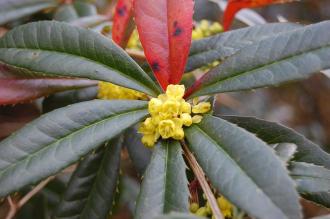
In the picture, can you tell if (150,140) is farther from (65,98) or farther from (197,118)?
(65,98)

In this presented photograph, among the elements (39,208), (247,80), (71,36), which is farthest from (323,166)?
(39,208)

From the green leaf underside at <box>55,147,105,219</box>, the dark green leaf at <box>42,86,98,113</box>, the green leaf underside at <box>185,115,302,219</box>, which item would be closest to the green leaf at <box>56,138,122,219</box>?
the green leaf underside at <box>55,147,105,219</box>

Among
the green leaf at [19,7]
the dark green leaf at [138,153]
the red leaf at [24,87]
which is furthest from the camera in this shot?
the green leaf at [19,7]

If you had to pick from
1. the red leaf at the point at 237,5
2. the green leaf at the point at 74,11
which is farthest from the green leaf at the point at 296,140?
the green leaf at the point at 74,11

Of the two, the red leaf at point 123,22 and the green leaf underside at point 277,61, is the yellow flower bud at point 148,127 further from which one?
the red leaf at point 123,22

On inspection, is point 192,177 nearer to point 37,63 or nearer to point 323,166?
point 323,166

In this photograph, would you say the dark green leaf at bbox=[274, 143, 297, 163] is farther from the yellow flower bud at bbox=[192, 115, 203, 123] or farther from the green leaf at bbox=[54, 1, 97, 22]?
the green leaf at bbox=[54, 1, 97, 22]

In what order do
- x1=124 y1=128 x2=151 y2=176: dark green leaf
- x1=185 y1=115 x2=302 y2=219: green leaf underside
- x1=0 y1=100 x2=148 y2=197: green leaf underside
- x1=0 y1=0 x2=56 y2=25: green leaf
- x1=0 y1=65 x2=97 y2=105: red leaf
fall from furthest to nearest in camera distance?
x1=0 y1=0 x2=56 y2=25: green leaf < x1=124 y1=128 x2=151 y2=176: dark green leaf < x1=0 y1=65 x2=97 y2=105: red leaf < x1=0 y1=100 x2=148 y2=197: green leaf underside < x1=185 y1=115 x2=302 y2=219: green leaf underside
